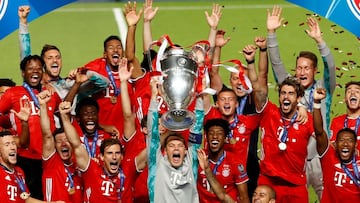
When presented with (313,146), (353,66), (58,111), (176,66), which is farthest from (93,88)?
(353,66)

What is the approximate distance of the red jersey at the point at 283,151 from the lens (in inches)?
366

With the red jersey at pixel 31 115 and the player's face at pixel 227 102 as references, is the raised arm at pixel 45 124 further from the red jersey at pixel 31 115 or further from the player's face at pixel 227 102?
the player's face at pixel 227 102

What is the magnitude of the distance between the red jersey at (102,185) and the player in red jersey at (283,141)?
4.21ft

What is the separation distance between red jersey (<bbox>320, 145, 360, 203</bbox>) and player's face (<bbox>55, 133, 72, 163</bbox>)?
2.03 m

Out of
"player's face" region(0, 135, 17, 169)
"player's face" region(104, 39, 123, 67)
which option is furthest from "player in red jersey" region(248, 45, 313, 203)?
"player's face" region(0, 135, 17, 169)

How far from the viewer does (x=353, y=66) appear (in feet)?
45.9

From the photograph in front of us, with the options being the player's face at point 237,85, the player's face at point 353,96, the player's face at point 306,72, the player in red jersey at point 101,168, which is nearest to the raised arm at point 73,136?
the player in red jersey at point 101,168

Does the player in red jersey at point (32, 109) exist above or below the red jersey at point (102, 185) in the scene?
above

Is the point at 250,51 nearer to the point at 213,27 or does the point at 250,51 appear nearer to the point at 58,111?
the point at 213,27

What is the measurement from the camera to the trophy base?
8.42 metres

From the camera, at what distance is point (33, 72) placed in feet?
30.7

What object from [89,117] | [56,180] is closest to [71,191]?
Result: [56,180]

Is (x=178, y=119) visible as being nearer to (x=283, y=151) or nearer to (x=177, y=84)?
(x=177, y=84)

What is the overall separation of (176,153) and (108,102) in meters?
1.54
